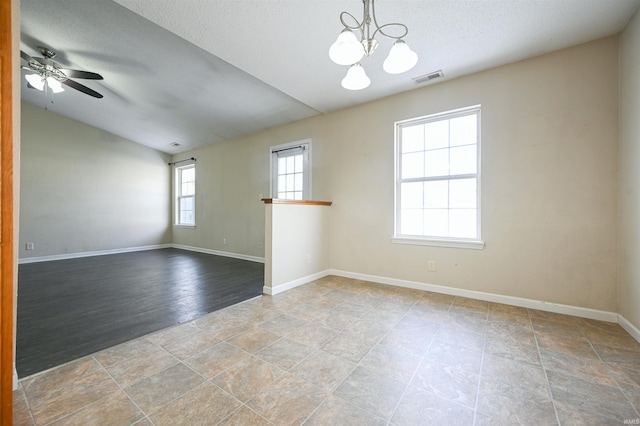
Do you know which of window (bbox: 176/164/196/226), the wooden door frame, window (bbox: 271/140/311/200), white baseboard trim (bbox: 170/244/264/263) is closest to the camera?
the wooden door frame

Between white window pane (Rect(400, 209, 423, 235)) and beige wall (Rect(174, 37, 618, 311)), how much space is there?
18 centimetres

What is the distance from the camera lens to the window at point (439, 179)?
296 centimetres

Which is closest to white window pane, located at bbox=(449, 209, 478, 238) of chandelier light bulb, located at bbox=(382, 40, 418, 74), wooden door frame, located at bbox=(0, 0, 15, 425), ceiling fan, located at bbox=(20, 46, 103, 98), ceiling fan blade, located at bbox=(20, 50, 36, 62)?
chandelier light bulb, located at bbox=(382, 40, 418, 74)

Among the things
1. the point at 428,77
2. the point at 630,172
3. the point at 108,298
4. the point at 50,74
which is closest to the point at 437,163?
the point at 428,77

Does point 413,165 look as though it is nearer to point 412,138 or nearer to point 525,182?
point 412,138

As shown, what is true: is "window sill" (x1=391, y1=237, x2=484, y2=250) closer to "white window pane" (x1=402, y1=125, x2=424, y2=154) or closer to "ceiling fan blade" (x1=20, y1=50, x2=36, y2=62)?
"white window pane" (x1=402, y1=125, x2=424, y2=154)

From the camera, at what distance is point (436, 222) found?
319 centimetres

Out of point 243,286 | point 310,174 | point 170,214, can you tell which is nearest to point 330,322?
point 243,286

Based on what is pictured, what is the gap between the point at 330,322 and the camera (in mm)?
2309

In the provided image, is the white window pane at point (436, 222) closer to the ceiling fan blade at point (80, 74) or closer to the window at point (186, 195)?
the ceiling fan blade at point (80, 74)

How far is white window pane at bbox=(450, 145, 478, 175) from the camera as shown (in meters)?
2.95

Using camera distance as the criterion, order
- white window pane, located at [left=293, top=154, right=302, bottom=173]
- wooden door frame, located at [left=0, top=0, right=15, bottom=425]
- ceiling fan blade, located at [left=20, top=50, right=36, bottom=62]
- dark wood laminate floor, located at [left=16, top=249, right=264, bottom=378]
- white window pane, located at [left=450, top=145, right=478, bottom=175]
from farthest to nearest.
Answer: white window pane, located at [left=293, top=154, right=302, bottom=173], white window pane, located at [left=450, top=145, right=478, bottom=175], ceiling fan blade, located at [left=20, top=50, right=36, bottom=62], dark wood laminate floor, located at [left=16, top=249, right=264, bottom=378], wooden door frame, located at [left=0, top=0, right=15, bottom=425]

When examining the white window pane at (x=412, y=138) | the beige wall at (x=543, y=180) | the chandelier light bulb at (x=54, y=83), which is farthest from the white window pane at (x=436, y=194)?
the chandelier light bulb at (x=54, y=83)

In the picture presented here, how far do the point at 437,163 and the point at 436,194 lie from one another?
0.39m
